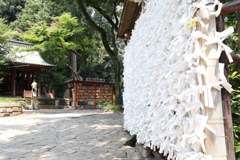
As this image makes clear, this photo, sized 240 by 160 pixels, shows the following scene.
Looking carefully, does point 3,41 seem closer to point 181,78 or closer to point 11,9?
point 11,9

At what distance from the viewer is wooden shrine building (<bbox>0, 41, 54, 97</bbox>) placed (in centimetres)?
1603

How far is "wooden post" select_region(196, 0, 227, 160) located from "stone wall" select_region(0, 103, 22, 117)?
9988mm

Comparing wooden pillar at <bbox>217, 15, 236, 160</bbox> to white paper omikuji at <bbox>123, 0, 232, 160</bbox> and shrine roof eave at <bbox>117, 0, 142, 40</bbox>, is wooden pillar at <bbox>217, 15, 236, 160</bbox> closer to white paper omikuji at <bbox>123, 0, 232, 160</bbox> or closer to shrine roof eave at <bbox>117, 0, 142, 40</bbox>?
white paper omikuji at <bbox>123, 0, 232, 160</bbox>

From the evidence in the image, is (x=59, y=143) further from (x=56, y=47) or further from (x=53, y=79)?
(x=53, y=79)

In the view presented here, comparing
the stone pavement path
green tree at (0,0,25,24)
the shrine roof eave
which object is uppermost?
green tree at (0,0,25,24)

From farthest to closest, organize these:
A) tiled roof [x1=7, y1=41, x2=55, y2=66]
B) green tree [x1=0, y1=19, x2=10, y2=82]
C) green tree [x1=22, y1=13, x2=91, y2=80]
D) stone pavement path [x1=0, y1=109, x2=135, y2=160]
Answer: green tree [x1=22, y1=13, x2=91, y2=80]
tiled roof [x1=7, y1=41, x2=55, y2=66]
green tree [x1=0, y1=19, x2=10, y2=82]
stone pavement path [x1=0, y1=109, x2=135, y2=160]

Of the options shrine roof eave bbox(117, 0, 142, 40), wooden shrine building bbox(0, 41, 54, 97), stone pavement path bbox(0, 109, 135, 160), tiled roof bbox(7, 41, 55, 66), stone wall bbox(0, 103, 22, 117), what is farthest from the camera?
wooden shrine building bbox(0, 41, 54, 97)


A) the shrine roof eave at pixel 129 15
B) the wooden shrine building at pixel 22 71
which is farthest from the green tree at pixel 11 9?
the shrine roof eave at pixel 129 15

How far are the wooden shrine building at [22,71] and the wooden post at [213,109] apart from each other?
15580 millimetres

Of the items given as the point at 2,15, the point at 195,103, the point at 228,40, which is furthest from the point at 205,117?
the point at 2,15

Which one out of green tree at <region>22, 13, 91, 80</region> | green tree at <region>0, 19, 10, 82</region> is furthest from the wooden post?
green tree at <region>22, 13, 91, 80</region>

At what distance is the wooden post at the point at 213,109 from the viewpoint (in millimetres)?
1496

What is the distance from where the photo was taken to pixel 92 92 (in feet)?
53.5

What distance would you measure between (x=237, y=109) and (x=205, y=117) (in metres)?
0.99
